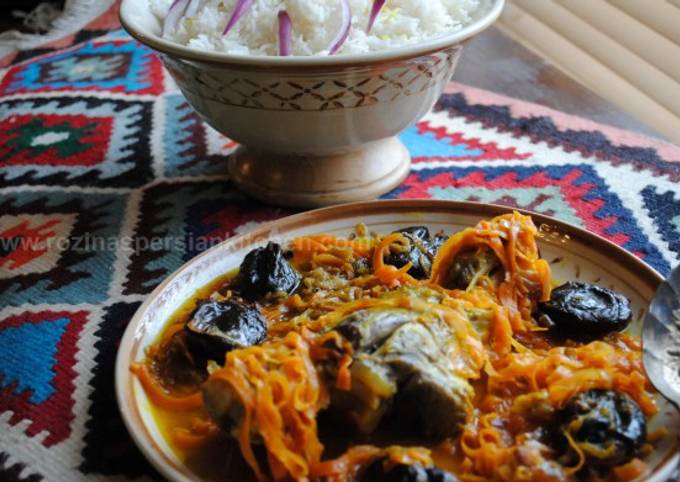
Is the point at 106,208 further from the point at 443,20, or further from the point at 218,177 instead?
the point at 443,20

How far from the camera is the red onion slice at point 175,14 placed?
1864mm

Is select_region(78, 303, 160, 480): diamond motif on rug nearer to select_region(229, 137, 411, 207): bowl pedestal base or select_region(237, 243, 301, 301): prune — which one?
select_region(237, 243, 301, 301): prune

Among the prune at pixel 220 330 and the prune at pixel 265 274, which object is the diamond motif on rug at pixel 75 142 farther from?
the prune at pixel 220 330

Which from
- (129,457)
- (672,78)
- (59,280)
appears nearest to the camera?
(129,457)

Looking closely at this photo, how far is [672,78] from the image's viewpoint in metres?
2.78

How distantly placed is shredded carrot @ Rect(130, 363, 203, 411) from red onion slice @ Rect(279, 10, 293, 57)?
2.75 ft

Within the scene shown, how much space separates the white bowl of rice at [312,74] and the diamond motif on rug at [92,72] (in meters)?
0.77

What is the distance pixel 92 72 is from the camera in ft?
9.07

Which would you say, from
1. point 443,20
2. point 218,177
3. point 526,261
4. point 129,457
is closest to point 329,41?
point 443,20

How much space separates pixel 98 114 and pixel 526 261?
1.65m

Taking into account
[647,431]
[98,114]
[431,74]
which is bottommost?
[98,114]

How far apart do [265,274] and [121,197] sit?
77 cm

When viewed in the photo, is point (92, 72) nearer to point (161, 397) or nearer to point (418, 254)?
point (418, 254)

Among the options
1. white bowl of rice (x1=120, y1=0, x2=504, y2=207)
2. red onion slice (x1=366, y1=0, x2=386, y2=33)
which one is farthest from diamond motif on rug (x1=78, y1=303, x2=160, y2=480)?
red onion slice (x1=366, y1=0, x2=386, y2=33)
